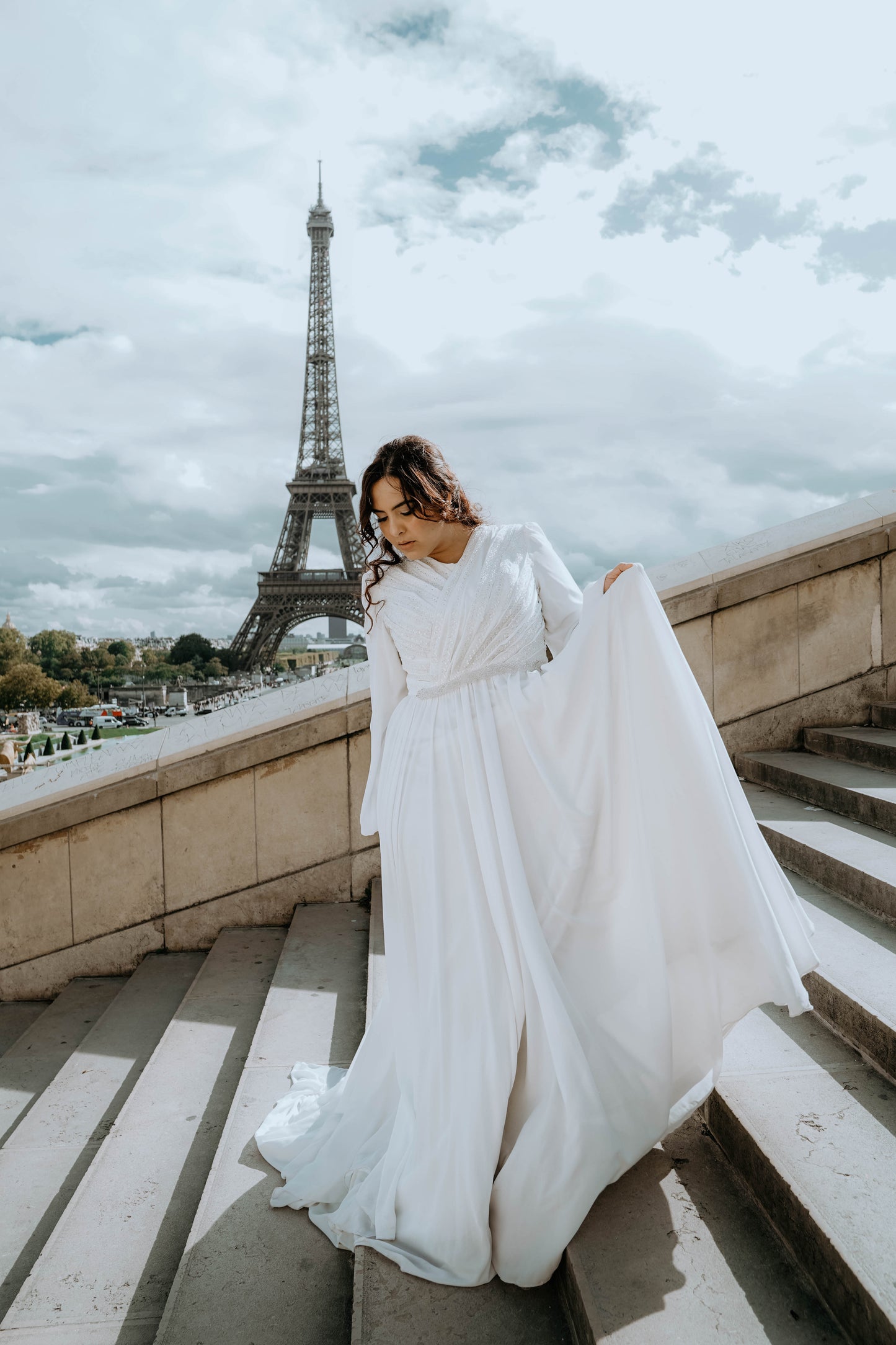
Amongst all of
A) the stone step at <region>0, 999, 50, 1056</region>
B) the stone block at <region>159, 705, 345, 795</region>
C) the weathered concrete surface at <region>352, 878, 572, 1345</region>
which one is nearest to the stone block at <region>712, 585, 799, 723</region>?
the stone block at <region>159, 705, 345, 795</region>

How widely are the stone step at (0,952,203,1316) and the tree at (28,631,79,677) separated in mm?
88807

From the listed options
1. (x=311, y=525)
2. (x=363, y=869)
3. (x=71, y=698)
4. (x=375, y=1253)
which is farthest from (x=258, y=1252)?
(x=71, y=698)

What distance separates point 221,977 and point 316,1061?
0.94 m

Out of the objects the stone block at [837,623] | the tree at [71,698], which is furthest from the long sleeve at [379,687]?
the tree at [71,698]

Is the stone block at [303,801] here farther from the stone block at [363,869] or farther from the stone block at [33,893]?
the stone block at [33,893]

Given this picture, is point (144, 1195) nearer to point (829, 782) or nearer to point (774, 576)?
point (829, 782)

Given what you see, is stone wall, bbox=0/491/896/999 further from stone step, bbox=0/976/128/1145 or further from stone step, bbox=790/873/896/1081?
stone step, bbox=790/873/896/1081

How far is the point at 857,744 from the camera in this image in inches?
155

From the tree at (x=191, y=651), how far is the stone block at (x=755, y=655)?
8855 cm

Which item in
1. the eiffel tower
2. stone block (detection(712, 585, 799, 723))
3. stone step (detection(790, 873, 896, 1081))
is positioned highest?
the eiffel tower

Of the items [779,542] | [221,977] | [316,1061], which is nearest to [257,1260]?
[316,1061]

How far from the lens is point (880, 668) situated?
4520mm

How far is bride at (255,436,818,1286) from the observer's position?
5.58 feet

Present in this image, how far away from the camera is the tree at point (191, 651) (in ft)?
296
